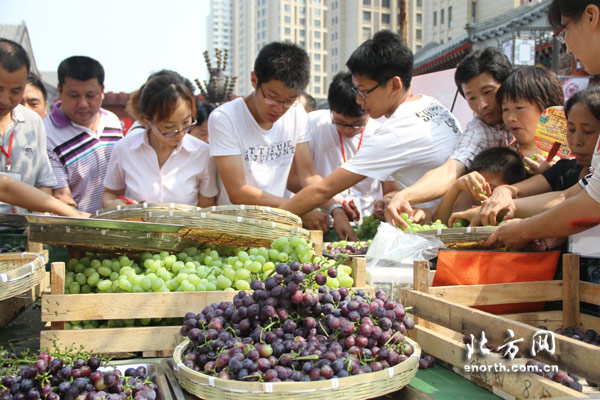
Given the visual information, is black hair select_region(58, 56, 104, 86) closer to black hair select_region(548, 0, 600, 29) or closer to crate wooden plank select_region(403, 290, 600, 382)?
crate wooden plank select_region(403, 290, 600, 382)

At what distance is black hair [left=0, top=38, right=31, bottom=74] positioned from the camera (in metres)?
2.68

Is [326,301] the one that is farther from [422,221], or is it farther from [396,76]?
[396,76]

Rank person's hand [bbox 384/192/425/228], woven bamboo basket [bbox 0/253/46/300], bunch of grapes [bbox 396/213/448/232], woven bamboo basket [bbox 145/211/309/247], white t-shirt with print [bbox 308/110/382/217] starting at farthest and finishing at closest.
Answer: white t-shirt with print [bbox 308/110/382/217], person's hand [bbox 384/192/425/228], bunch of grapes [bbox 396/213/448/232], woven bamboo basket [bbox 145/211/309/247], woven bamboo basket [bbox 0/253/46/300]

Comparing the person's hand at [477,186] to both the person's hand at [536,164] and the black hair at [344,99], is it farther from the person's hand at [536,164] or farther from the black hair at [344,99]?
the black hair at [344,99]

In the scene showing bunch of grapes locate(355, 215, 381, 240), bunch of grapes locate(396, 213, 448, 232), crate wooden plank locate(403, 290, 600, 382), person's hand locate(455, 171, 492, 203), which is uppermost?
person's hand locate(455, 171, 492, 203)

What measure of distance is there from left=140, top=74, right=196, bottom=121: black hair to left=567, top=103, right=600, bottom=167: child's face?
191 cm

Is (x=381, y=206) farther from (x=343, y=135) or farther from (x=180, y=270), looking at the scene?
(x=180, y=270)

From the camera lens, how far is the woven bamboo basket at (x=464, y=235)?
2.10m

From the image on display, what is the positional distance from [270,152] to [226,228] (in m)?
1.27

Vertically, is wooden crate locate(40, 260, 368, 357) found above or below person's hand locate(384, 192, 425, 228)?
below

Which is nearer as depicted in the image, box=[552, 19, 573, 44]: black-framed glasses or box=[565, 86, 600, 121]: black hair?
box=[552, 19, 573, 44]: black-framed glasses

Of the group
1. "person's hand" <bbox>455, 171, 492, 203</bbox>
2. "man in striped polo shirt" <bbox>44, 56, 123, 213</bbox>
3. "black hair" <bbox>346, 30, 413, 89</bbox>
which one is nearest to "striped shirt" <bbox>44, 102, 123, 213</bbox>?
"man in striped polo shirt" <bbox>44, 56, 123, 213</bbox>

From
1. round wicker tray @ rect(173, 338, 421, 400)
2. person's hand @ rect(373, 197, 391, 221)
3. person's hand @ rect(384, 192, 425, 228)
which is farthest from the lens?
person's hand @ rect(373, 197, 391, 221)

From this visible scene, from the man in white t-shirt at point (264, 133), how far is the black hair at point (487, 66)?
928 millimetres
